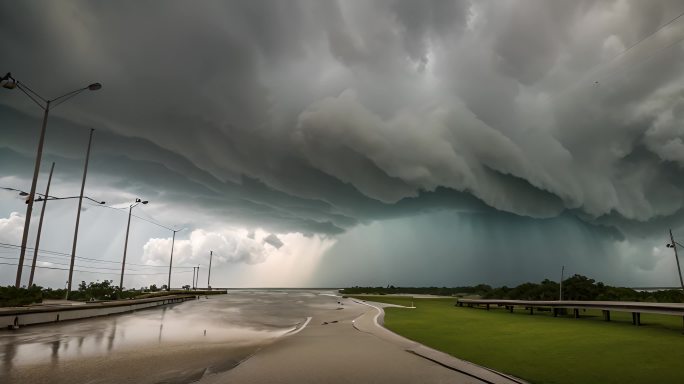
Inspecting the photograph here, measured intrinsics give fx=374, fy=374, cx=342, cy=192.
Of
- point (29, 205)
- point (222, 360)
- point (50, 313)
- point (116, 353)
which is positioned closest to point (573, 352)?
point (222, 360)

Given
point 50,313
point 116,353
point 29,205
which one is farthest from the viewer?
point 29,205

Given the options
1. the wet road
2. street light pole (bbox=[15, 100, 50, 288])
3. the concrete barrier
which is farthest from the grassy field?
street light pole (bbox=[15, 100, 50, 288])

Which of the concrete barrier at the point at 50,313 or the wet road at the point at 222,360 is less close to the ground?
the wet road at the point at 222,360

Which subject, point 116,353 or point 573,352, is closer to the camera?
point 573,352

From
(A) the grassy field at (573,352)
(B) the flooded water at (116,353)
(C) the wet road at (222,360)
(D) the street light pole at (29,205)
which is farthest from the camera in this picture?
(D) the street light pole at (29,205)

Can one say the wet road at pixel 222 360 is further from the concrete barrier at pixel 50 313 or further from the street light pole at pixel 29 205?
the street light pole at pixel 29 205

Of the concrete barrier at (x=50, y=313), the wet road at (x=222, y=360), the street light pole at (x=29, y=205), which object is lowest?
the concrete barrier at (x=50, y=313)

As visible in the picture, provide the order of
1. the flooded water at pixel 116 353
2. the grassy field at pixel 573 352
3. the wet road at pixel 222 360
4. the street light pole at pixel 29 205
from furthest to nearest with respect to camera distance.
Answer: the street light pole at pixel 29 205
the flooded water at pixel 116 353
the grassy field at pixel 573 352
the wet road at pixel 222 360

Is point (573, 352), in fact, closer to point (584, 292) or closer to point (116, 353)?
point (116, 353)

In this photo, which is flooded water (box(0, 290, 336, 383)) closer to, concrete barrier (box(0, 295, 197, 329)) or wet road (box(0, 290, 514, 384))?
wet road (box(0, 290, 514, 384))

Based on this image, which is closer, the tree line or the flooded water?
the flooded water

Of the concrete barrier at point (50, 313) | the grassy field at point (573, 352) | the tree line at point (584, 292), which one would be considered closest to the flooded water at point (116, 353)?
the concrete barrier at point (50, 313)

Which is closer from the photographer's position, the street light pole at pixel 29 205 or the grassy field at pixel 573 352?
the grassy field at pixel 573 352

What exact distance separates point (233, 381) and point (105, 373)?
375 cm
